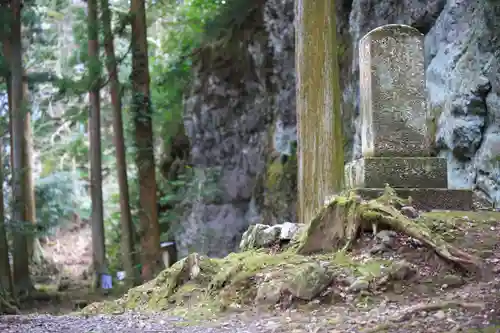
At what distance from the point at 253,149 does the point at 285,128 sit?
1853 mm

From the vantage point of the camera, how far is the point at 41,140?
26.6m

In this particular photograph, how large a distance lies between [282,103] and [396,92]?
10.4m

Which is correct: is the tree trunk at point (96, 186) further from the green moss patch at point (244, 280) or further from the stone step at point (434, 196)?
the stone step at point (434, 196)

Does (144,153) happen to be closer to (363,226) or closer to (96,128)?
(96,128)

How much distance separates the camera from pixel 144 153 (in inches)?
468

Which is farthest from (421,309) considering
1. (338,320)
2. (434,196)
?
(434,196)

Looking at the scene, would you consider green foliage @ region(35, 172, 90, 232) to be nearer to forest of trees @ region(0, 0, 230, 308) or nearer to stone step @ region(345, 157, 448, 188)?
forest of trees @ region(0, 0, 230, 308)

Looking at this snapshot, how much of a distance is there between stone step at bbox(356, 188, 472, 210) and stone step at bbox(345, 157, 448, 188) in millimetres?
132

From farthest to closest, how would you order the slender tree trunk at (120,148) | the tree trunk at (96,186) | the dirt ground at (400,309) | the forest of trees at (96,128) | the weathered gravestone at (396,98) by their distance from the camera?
the tree trunk at (96,186) < the slender tree trunk at (120,148) < the forest of trees at (96,128) < the weathered gravestone at (396,98) < the dirt ground at (400,309)

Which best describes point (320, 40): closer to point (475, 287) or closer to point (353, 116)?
point (475, 287)

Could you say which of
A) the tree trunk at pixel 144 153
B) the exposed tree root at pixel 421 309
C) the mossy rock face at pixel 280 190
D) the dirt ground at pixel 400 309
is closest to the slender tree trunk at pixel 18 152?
the tree trunk at pixel 144 153

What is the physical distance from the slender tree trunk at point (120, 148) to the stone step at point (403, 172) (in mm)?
8898

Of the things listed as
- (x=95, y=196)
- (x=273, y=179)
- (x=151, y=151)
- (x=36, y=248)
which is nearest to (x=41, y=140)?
(x=36, y=248)

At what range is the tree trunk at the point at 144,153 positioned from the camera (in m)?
11.7
